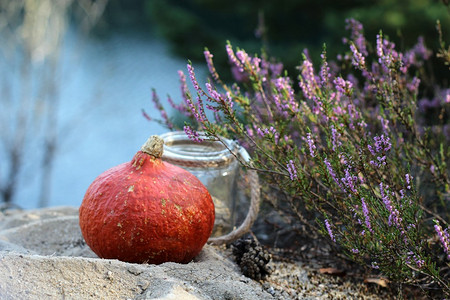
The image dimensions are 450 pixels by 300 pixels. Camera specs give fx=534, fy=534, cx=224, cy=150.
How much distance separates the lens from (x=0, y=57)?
6.13 m

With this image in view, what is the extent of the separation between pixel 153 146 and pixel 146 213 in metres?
0.29

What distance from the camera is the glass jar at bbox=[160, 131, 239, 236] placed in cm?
260

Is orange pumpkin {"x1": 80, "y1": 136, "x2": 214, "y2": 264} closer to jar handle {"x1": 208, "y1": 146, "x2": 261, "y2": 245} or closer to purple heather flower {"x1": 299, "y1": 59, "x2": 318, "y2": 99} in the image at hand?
jar handle {"x1": 208, "y1": 146, "x2": 261, "y2": 245}

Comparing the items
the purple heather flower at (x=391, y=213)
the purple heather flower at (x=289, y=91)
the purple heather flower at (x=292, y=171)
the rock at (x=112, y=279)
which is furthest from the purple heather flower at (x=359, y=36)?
the rock at (x=112, y=279)

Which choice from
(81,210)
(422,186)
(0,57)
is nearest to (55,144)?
(0,57)

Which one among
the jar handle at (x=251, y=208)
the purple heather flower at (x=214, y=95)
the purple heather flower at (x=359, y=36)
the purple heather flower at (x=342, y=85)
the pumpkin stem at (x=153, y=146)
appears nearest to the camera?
the purple heather flower at (x=214, y=95)

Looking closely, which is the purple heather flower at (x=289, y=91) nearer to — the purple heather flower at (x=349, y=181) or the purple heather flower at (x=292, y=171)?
the purple heather flower at (x=292, y=171)

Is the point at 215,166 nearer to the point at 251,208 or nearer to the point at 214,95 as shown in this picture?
the point at 251,208

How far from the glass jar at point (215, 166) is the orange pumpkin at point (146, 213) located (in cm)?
28

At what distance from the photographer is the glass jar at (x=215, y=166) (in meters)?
2.60

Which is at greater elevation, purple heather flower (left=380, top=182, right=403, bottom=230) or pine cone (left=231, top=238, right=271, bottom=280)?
purple heather flower (left=380, top=182, right=403, bottom=230)

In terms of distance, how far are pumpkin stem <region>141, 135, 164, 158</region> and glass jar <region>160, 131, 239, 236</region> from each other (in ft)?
0.98

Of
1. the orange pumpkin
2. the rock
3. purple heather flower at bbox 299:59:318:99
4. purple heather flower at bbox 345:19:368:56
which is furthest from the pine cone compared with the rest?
purple heather flower at bbox 345:19:368:56

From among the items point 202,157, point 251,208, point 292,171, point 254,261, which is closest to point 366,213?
point 292,171
